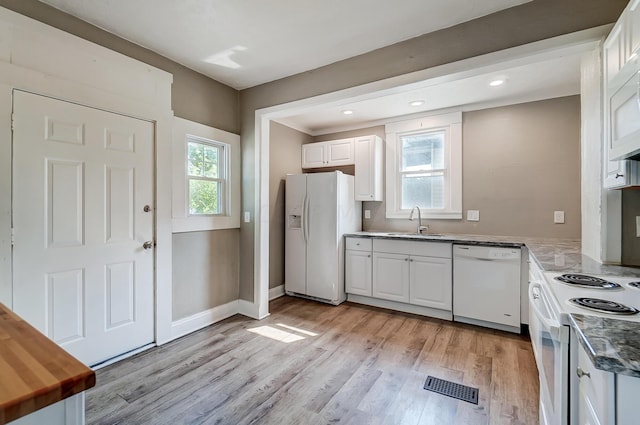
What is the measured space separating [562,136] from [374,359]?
3.09m

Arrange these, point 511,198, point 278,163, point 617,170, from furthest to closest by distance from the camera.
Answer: point 278,163
point 511,198
point 617,170

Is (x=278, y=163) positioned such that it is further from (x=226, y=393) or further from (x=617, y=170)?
(x=617, y=170)

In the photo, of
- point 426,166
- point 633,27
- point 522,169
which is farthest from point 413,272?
point 633,27

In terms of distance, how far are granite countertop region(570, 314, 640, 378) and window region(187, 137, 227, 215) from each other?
2.93 m

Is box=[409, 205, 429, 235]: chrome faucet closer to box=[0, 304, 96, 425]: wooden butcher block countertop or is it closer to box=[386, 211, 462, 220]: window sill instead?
box=[386, 211, 462, 220]: window sill

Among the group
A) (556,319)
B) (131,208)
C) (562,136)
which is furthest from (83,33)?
(562,136)

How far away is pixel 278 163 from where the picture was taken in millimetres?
4145

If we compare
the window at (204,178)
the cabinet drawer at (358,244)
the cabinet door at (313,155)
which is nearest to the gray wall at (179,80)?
the window at (204,178)

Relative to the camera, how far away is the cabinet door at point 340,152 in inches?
164

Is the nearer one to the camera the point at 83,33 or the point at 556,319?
the point at 556,319

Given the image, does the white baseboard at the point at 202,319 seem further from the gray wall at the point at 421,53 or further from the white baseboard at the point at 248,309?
the gray wall at the point at 421,53

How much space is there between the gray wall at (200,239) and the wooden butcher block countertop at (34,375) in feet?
6.66

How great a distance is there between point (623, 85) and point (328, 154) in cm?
324

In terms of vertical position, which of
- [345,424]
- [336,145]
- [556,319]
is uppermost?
[336,145]
